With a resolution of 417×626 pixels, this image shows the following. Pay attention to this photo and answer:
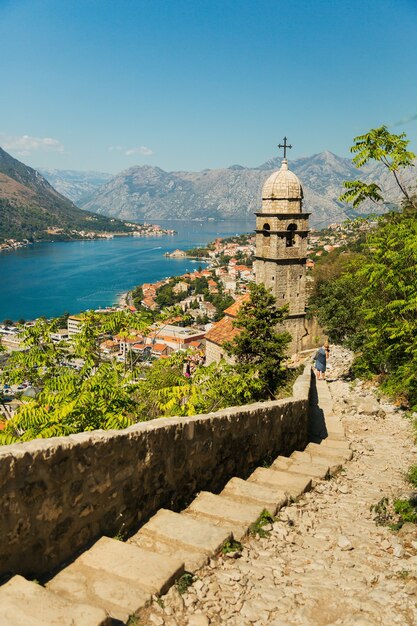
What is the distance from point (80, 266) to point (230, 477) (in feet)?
423

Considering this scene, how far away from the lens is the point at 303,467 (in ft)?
19.5

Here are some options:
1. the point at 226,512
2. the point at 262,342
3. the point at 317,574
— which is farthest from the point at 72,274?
the point at 317,574

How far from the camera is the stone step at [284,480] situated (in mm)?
5003

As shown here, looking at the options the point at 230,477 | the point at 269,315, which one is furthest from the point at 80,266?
the point at 230,477

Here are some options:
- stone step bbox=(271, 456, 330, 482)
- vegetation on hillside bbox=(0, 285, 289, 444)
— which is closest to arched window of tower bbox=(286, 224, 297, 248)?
vegetation on hillside bbox=(0, 285, 289, 444)

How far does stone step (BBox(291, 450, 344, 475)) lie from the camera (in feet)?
20.1

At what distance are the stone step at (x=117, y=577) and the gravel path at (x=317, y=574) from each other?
0.11m

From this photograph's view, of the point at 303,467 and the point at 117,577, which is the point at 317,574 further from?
the point at 303,467

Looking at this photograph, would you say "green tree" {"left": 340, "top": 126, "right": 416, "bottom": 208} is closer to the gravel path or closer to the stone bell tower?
the gravel path

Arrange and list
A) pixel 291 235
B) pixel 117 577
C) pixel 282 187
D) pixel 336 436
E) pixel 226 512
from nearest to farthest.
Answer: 1. pixel 117 577
2. pixel 226 512
3. pixel 336 436
4. pixel 282 187
5. pixel 291 235

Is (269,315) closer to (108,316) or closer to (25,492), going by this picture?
(108,316)

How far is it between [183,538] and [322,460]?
11.0ft

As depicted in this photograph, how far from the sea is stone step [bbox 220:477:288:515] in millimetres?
72841

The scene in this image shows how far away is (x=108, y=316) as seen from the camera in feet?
23.4
